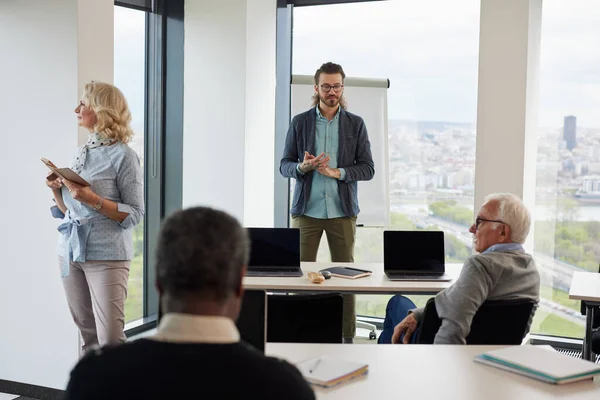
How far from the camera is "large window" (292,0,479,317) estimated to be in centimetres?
639

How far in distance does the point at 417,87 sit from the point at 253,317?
4.59m

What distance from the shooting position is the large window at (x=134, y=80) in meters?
6.00

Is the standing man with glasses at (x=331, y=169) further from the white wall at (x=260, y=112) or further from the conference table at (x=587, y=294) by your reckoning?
the conference table at (x=587, y=294)

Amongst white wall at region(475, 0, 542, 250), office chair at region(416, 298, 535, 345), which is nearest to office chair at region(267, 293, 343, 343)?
office chair at region(416, 298, 535, 345)

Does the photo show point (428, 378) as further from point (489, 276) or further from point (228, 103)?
point (228, 103)

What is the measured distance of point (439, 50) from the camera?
21.1 feet

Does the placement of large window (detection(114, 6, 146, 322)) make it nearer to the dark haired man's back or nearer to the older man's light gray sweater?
the older man's light gray sweater

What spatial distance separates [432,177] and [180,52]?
7.93 ft

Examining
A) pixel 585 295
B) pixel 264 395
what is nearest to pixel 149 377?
pixel 264 395

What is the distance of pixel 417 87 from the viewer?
656 centimetres

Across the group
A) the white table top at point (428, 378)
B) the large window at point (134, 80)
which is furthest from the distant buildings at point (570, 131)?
the white table top at point (428, 378)

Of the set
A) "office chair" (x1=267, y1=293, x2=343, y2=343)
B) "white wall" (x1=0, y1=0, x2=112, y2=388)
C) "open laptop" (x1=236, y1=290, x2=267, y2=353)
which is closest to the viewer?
"open laptop" (x1=236, y1=290, x2=267, y2=353)

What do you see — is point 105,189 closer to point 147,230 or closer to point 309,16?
point 147,230

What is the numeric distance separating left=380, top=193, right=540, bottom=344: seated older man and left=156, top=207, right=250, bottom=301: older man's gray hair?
188 cm
